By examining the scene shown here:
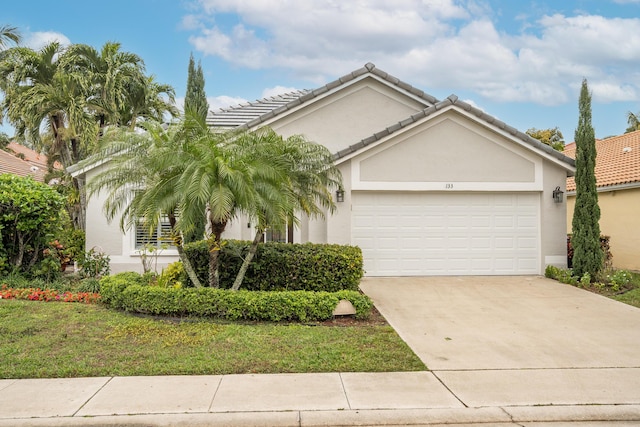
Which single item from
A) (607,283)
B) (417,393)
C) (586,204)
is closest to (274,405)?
(417,393)

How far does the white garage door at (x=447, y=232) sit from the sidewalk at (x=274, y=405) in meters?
7.09

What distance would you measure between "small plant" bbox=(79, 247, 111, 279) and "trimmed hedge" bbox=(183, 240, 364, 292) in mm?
4306

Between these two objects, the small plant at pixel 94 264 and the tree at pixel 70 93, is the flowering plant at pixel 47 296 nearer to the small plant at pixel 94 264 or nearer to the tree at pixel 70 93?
the small plant at pixel 94 264

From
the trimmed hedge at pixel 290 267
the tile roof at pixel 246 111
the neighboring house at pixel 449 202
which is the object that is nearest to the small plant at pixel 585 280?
the neighboring house at pixel 449 202

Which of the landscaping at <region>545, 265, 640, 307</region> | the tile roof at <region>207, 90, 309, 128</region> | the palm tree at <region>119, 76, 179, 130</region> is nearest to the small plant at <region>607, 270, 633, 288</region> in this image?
the landscaping at <region>545, 265, 640, 307</region>

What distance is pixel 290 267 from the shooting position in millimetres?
9281

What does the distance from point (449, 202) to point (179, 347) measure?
8.54 meters

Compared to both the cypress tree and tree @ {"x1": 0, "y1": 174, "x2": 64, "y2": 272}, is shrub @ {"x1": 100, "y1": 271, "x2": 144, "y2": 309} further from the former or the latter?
the cypress tree

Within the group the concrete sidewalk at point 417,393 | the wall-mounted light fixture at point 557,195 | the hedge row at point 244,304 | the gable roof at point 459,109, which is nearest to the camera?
the concrete sidewalk at point 417,393

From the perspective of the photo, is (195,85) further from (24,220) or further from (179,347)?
(179,347)

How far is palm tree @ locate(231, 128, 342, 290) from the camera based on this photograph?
7883 millimetres

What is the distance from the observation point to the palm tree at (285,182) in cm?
788

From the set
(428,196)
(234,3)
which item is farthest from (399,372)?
(234,3)

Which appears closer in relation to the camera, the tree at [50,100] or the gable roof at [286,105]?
the gable roof at [286,105]
